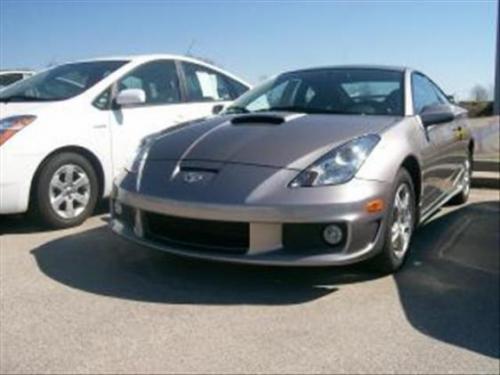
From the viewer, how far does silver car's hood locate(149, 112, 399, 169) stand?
4.45 metres

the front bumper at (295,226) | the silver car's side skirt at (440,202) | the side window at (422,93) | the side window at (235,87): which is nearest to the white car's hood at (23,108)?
the front bumper at (295,226)

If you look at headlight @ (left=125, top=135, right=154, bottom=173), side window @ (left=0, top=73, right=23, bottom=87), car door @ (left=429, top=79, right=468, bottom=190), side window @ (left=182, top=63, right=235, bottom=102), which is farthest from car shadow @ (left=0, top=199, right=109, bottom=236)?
side window @ (left=0, top=73, right=23, bottom=87)

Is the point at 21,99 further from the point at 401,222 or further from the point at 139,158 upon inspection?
the point at 401,222

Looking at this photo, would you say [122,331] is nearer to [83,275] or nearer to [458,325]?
[83,275]

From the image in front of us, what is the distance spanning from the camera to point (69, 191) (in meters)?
6.04

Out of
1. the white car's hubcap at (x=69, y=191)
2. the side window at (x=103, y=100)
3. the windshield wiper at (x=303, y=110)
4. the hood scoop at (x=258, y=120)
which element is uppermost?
the side window at (x=103, y=100)

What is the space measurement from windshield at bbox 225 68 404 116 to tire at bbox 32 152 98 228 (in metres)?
1.31

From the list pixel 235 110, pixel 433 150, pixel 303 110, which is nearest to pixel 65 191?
pixel 235 110

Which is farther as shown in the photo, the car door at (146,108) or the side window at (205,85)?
the side window at (205,85)

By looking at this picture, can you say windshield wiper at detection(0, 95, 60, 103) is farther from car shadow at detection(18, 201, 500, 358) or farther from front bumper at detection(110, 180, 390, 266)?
front bumper at detection(110, 180, 390, 266)

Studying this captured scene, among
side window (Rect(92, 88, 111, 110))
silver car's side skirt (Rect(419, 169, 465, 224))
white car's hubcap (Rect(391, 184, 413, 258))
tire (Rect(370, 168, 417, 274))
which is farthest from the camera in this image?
side window (Rect(92, 88, 111, 110))

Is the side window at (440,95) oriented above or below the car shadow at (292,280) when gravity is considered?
above

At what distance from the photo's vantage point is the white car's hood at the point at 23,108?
5911 millimetres

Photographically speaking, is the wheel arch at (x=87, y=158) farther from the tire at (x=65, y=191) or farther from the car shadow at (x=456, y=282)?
the car shadow at (x=456, y=282)
